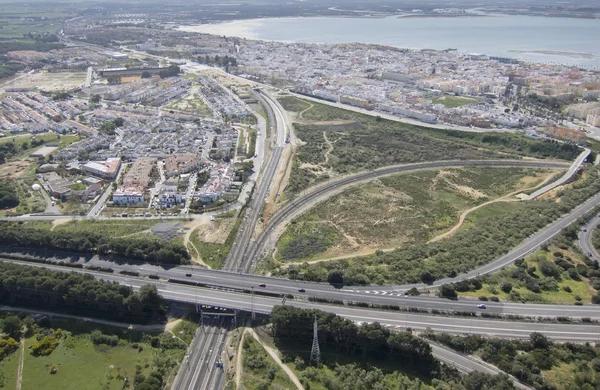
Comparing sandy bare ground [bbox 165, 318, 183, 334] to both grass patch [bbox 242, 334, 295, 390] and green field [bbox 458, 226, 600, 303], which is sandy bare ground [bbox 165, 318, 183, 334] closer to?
grass patch [bbox 242, 334, 295, 390]

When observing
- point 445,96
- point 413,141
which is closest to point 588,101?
point 445,96

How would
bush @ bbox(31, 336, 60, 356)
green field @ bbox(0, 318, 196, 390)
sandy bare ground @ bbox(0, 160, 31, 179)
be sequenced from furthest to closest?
sandy bare ground @ bbox(0, 160, 31, 179), bush @ bbox(31, 336, 60, 356), green field @ bbox(0, 318, 196, 390)

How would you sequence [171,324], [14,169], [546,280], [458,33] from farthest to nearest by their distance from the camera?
[458,33] → [14,169] → [546,280] → [171,324]

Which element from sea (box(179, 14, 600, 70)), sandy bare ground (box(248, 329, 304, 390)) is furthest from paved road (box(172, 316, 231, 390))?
sea (box(179, 14, 600, 70))

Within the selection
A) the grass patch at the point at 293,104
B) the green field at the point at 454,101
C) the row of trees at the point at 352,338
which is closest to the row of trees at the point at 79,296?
the row of trees at the point at 352,338

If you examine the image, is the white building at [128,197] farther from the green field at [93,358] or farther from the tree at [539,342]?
the tree at [539,342]

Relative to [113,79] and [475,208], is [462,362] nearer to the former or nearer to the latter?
[475,208]

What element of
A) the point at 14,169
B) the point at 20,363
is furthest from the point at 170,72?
the point at 20,363
